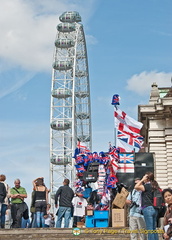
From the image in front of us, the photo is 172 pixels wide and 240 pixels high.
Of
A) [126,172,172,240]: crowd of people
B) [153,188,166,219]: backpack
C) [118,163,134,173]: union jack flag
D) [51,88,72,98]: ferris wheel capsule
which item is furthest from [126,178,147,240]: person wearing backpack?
[51,88,72,98]: ferris wheel capsule

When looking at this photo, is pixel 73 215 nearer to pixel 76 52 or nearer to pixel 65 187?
pixel 65 187

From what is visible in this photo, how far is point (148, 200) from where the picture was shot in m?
11.5

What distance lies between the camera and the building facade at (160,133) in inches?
1037

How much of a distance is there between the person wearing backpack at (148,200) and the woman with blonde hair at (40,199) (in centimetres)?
463

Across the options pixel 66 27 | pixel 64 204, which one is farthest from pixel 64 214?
pixel 66 27

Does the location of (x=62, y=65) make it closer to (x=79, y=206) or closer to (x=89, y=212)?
(x=79, y=206)

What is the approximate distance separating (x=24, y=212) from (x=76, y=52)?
5127cm

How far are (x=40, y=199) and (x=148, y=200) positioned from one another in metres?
4.80

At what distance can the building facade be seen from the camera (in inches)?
1037

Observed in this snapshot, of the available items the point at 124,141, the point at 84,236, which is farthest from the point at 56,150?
the point at 84,236

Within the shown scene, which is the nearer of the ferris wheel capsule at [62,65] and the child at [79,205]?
the child at [79,205]

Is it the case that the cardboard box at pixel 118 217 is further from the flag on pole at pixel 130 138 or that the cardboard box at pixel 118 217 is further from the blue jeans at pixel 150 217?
the blue jeans at pixel 150 217

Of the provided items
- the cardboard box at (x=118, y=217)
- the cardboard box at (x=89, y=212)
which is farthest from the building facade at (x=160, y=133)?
the cardboard box at (x=118, y=217)

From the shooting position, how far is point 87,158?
18625 millimetres
